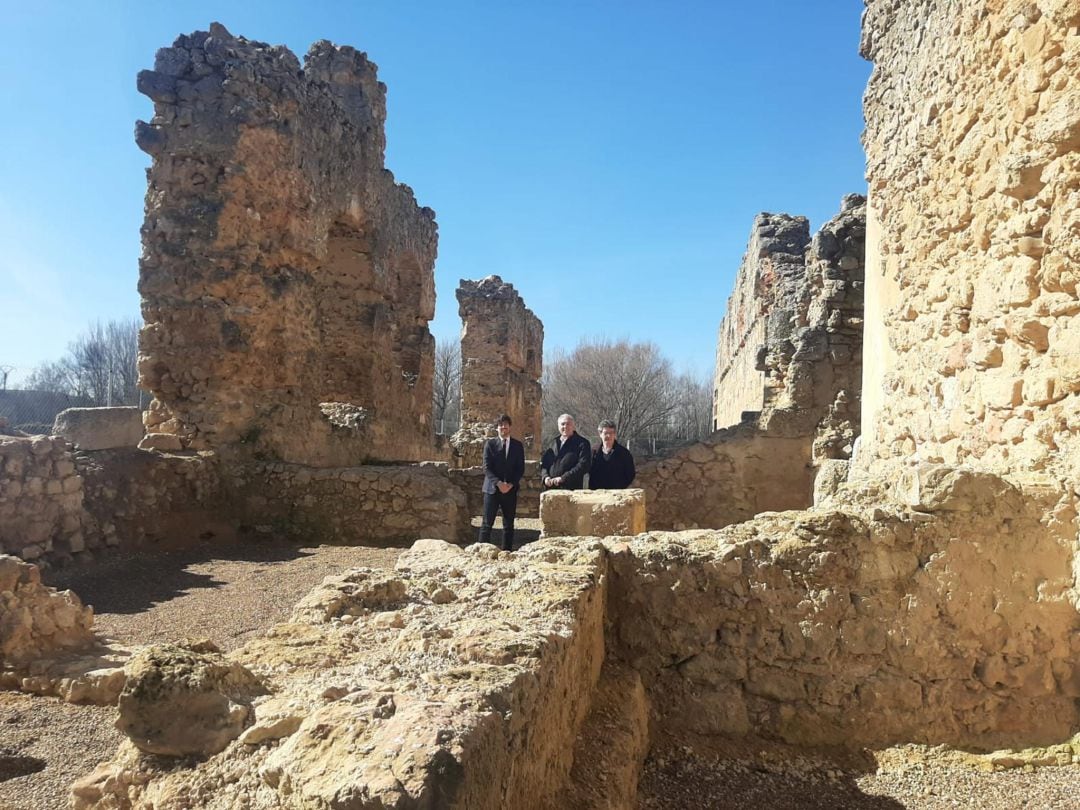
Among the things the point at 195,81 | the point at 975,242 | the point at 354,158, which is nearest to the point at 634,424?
the point at 354,158

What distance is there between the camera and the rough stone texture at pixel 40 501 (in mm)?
6477

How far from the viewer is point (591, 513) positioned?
5293 millimetres

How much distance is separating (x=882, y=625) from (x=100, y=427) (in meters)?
8.93

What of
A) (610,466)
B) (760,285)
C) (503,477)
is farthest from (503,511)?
(760,285)

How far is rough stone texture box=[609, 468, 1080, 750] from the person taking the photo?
3248 mm

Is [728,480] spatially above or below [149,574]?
above

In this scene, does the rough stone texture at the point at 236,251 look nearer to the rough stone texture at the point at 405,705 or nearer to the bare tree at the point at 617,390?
the rough stone texture at the point at 405,705

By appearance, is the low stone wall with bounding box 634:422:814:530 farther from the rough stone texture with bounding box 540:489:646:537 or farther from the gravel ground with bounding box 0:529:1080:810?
the gravel ground with bounding box 0:529:1080:810

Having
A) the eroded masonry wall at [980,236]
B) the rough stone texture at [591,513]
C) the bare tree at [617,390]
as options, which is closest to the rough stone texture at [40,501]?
the rough stone texture at [591,513]

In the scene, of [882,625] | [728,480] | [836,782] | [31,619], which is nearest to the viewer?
[836,782]

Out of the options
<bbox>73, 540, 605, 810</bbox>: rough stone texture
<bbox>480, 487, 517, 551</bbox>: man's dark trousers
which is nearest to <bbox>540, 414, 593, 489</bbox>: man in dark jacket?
<bbox>480, 487, 517, 551</bbox>: man's dark trousers

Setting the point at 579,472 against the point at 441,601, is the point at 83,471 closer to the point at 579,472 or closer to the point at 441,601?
the point at 579,472

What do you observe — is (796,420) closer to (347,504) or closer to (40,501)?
(347,504)

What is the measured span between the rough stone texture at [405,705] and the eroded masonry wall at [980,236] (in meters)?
2.27
